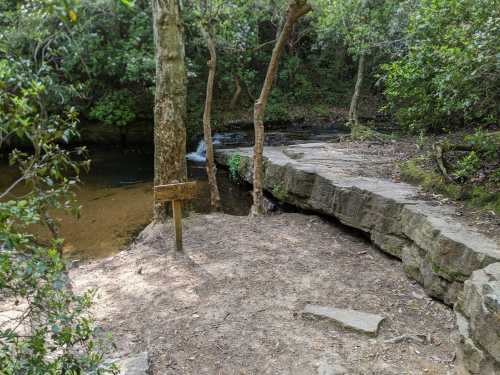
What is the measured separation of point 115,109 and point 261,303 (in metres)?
11.6

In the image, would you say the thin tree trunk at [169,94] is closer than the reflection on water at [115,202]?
Yes

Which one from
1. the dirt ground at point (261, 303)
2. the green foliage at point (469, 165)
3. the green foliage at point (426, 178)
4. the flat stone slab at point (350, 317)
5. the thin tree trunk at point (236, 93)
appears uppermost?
the thin tree trunk at point (236, 93)

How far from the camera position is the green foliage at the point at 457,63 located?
432 cm

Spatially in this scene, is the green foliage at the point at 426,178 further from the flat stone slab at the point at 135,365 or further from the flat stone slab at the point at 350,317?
the flat stone slab at the point at 135,365

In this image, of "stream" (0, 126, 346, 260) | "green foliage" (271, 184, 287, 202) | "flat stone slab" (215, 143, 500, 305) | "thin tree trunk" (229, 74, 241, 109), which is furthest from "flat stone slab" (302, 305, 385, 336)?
"thin tree trunk" (229, 74, 241, 109)

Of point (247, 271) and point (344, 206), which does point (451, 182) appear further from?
point (247, 271)

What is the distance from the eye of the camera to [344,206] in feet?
20.5

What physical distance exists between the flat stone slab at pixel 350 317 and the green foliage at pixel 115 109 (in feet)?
38.4

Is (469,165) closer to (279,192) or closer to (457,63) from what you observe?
(457,63)

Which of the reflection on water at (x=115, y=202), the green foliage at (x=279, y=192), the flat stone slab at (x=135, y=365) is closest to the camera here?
the flat stone slab at (x=135, y=365)

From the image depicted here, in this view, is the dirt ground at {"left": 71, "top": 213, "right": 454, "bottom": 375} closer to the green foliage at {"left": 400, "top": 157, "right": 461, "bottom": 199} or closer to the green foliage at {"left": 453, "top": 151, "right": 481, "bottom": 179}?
the green foliage at {"left": 400, "top": 157, "right": 461, "bottom": 199}

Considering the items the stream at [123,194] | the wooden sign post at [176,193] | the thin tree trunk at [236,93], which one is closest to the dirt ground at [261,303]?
the wooden sign post at [176,193]

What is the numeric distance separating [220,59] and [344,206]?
11.9 metres

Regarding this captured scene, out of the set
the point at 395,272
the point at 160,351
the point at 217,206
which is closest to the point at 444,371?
the point at 395,272
